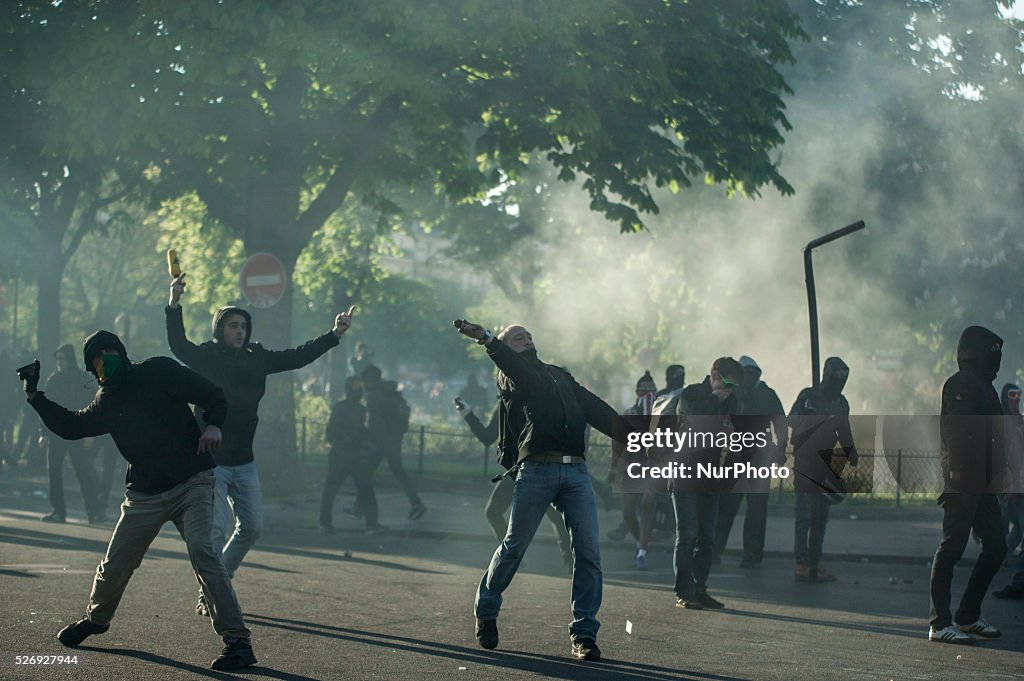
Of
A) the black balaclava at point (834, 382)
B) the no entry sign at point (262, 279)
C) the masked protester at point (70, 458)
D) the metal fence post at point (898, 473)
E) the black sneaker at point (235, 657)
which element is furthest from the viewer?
the metal fence post at point (898, 473)

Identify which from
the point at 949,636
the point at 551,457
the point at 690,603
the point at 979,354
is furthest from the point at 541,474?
the point at 979,354

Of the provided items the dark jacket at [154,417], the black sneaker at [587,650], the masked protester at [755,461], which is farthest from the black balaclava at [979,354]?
the dark jacket at [154,417]

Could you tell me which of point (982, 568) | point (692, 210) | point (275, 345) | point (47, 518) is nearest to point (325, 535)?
point (47, 518)

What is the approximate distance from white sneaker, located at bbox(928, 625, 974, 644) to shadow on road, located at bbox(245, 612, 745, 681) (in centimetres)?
214

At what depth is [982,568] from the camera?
30.4ft

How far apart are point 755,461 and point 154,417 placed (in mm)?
6190

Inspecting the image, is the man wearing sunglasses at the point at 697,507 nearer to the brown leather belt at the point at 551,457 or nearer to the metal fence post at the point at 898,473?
the brown leather belt at the point at 551,457

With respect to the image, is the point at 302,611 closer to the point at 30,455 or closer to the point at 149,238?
the point at 30,455

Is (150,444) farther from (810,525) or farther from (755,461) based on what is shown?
(810,525)

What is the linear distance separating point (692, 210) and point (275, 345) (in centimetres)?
1835

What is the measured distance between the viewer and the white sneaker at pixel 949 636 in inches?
356

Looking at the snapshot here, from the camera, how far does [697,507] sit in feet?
34.2

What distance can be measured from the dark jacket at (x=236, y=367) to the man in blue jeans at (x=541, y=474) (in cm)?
139

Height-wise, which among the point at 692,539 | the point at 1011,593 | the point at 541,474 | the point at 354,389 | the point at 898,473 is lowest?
the point at 1011,593
